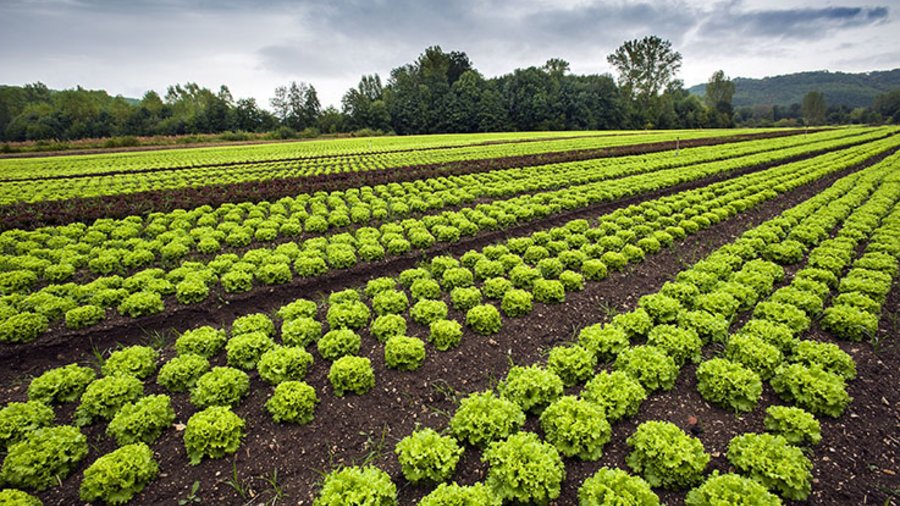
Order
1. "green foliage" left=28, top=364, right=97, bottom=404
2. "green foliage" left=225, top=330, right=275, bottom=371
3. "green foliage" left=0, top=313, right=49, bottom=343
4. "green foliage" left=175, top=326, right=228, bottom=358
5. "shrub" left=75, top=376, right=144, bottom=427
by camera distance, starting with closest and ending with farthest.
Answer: "shrub" left=75, top=376, right=144, bottom=427, "green foliage" left=28, top=364, right=97, bottom=404, "green foliage" left=225, top=330, right=275, bottom=371, "green foliage" left=175, top=326, right=228, bottom=358, "green foliage" left=0, top=313, right=49, bottom=343

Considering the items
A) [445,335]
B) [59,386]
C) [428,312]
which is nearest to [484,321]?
[445,335]

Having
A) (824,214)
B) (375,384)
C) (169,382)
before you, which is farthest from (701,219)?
(169,382)

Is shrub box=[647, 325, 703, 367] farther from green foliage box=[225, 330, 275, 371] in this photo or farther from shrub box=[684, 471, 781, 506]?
green foliage box=[225, 330, 275, 371]

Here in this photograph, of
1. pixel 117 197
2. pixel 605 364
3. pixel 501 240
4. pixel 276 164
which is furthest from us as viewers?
pixel 276 164

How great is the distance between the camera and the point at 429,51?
129m

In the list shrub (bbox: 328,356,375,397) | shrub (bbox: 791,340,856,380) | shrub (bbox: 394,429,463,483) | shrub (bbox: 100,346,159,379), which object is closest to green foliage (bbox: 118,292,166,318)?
shrub (bbox: 100,346,159,379)

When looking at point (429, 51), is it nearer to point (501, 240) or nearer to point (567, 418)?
point (501, 240)

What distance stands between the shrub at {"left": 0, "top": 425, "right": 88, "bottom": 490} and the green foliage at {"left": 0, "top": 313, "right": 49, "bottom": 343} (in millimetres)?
4251

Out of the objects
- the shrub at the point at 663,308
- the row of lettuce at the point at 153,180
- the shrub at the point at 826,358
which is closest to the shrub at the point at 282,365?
the shrub at the point at 663,308

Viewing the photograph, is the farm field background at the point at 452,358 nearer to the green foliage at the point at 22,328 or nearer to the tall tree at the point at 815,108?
the green foliage at the point at 22,328

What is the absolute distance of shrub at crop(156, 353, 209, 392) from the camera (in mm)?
7316

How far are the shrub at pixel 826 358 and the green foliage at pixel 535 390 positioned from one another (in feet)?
14.8

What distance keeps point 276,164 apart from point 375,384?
34.8 meters

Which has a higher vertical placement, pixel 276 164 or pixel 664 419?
pixel 276 164
